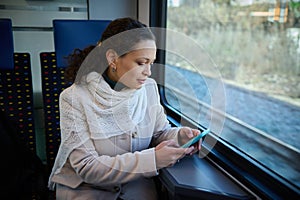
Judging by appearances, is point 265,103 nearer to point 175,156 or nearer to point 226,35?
point 226,35

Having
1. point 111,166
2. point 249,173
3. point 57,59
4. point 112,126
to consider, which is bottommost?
point 249,173

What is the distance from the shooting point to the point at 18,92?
5.27ft

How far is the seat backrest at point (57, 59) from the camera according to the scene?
5.02 ft

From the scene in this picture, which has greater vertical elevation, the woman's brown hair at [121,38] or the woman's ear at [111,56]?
the woman's brown hair at [121,38]

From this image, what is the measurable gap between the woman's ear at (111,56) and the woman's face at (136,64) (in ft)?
0.05

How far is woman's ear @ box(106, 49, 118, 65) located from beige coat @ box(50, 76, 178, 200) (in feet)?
0.48

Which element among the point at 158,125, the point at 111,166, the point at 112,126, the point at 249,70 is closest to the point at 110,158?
the point at 111,166

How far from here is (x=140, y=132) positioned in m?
1.15

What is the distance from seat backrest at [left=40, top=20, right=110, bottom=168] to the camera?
5.02 ft

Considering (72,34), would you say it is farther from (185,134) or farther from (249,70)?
(249,70)

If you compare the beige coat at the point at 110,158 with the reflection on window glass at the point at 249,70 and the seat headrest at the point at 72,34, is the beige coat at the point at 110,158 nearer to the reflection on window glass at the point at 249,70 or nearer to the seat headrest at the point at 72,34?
the reflection on window glass at the point at 249,70

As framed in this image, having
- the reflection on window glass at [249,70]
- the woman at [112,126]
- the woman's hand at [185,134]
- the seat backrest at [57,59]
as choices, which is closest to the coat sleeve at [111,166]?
the woman at [112,126]

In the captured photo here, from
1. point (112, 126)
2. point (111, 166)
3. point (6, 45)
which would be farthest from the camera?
point (6, 45)

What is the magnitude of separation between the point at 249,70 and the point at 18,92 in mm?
1606
